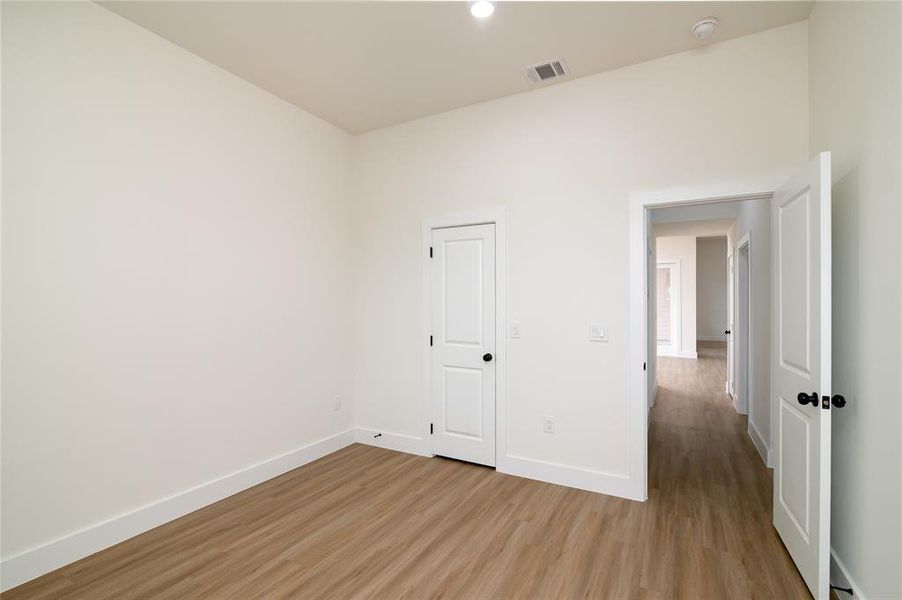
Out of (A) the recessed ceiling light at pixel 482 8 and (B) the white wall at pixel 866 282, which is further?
(A) the recessed ceiling light at pixel 482 8

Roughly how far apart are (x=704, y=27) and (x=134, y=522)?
4602 millimetres

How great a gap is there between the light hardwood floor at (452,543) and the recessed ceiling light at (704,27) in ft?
10.1

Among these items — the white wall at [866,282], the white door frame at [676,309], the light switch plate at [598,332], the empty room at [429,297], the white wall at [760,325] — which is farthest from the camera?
the white door frame at [676,309]

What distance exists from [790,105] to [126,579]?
4.64 metres

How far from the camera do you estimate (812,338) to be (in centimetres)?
200

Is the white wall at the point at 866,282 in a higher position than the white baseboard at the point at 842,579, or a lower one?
higher

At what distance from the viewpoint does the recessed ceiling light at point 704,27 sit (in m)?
2.56

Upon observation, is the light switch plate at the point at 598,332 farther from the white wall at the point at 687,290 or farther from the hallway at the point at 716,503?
the white wall at the point at 687,290

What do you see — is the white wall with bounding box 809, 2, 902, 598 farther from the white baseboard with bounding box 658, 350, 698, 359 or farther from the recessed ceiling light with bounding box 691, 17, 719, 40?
the white baseboard with bounding box 658, 350, 698, 359

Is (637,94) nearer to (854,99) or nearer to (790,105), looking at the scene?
(790,105)

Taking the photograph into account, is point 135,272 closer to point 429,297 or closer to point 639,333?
point 429,297

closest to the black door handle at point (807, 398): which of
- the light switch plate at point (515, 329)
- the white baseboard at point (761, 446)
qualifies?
the light switch plate at point (515, 329)

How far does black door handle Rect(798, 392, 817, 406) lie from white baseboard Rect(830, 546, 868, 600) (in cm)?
77

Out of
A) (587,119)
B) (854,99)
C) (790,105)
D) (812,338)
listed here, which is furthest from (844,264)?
(587,119)
